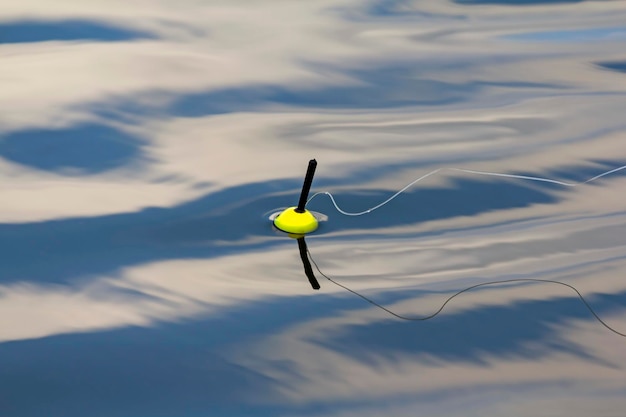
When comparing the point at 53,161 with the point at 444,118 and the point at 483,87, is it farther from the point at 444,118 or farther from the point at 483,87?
the point at 483,87

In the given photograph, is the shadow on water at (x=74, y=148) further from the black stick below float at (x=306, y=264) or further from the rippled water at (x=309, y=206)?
the black stick below float at (x=306, y=264)

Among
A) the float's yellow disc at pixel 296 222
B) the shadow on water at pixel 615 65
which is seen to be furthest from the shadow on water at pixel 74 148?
the shadow on water at pixel 615 65

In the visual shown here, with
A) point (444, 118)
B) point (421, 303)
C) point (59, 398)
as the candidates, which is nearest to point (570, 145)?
point (444, 118)

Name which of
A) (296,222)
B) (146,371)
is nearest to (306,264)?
(296,222)

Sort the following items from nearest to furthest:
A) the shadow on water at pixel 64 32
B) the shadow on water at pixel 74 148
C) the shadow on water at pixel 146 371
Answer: the shadow on water at pixel 146 371 < the shadow on water at pixel 74 148 < the shadow on water at pixel 64 32

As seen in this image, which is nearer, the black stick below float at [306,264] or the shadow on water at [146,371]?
the shadow on water at [146,371]
